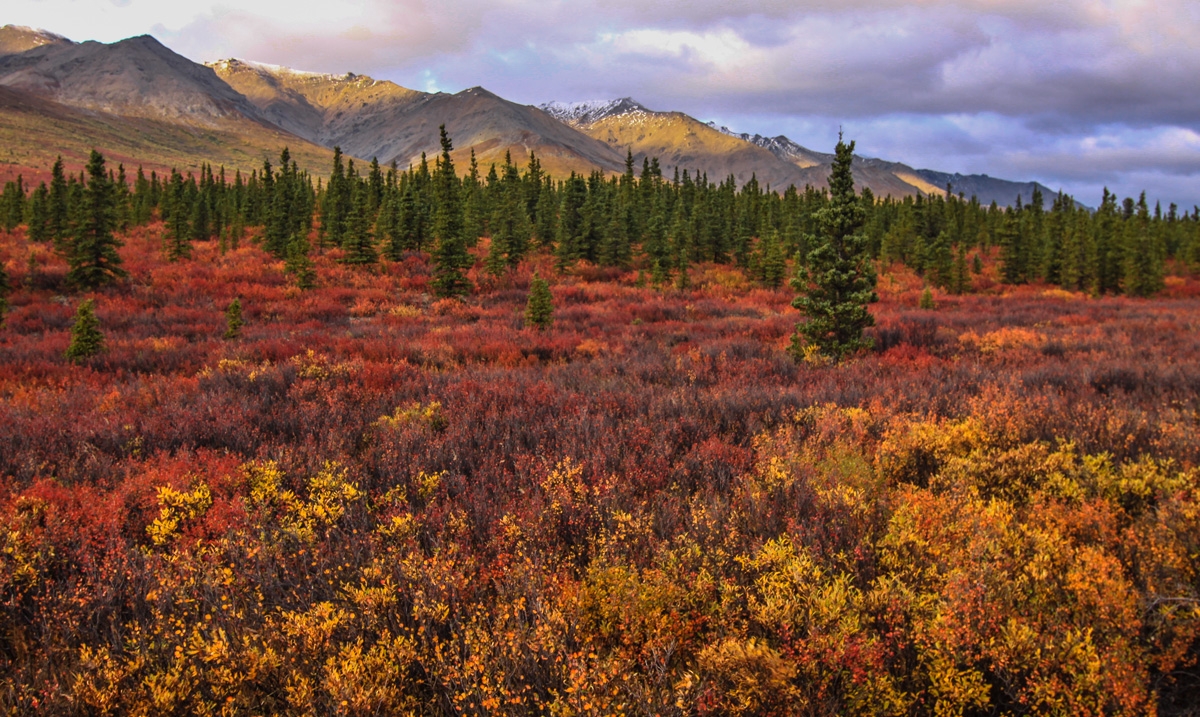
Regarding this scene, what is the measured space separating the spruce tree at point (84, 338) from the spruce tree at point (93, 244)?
1735 cm

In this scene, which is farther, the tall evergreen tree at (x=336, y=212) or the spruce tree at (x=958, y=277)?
the spruce tree at (x=958, y=277)

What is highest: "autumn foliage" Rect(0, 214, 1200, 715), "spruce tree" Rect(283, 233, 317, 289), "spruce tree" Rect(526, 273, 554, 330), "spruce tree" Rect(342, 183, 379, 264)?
"spruce tree" Rect(342, 183, 379, 264)

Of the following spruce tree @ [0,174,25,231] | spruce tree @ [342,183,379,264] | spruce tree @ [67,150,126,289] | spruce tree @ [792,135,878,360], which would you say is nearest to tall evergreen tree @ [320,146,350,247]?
spruce tree @ [342,183,379,264]

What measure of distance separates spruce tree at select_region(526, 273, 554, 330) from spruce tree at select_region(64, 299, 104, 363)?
39.8 feet

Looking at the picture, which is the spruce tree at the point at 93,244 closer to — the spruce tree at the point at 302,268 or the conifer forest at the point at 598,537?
the spruce tree at the point at 302,268

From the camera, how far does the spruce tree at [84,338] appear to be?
40.1 ft

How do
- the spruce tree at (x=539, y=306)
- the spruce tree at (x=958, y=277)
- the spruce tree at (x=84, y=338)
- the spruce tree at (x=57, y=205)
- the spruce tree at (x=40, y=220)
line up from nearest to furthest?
the spruce tree at (x=84, y=338) < the spruce tree at (x=539, y=306) < the spruce tree at (x=57, y=205) < the spruce tree at (x=40, y=220) < the spruce tree at (x=958, y=277)

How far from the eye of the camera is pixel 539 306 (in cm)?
2042

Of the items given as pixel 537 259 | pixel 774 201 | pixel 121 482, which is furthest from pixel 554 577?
pixel 774 201

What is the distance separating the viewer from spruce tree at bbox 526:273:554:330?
20.3 m

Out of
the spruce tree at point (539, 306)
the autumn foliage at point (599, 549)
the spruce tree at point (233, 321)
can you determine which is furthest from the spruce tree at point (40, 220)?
the autumn foliage at point (599, 549)

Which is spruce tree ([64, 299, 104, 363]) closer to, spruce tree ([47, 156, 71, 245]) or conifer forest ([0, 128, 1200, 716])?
conifer forest ([0, 128, 1200, 716])

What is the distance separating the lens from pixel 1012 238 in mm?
54906

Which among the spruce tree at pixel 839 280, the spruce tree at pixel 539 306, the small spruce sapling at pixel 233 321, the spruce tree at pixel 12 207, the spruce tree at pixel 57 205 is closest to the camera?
the spruce tree at pixel 839 280
